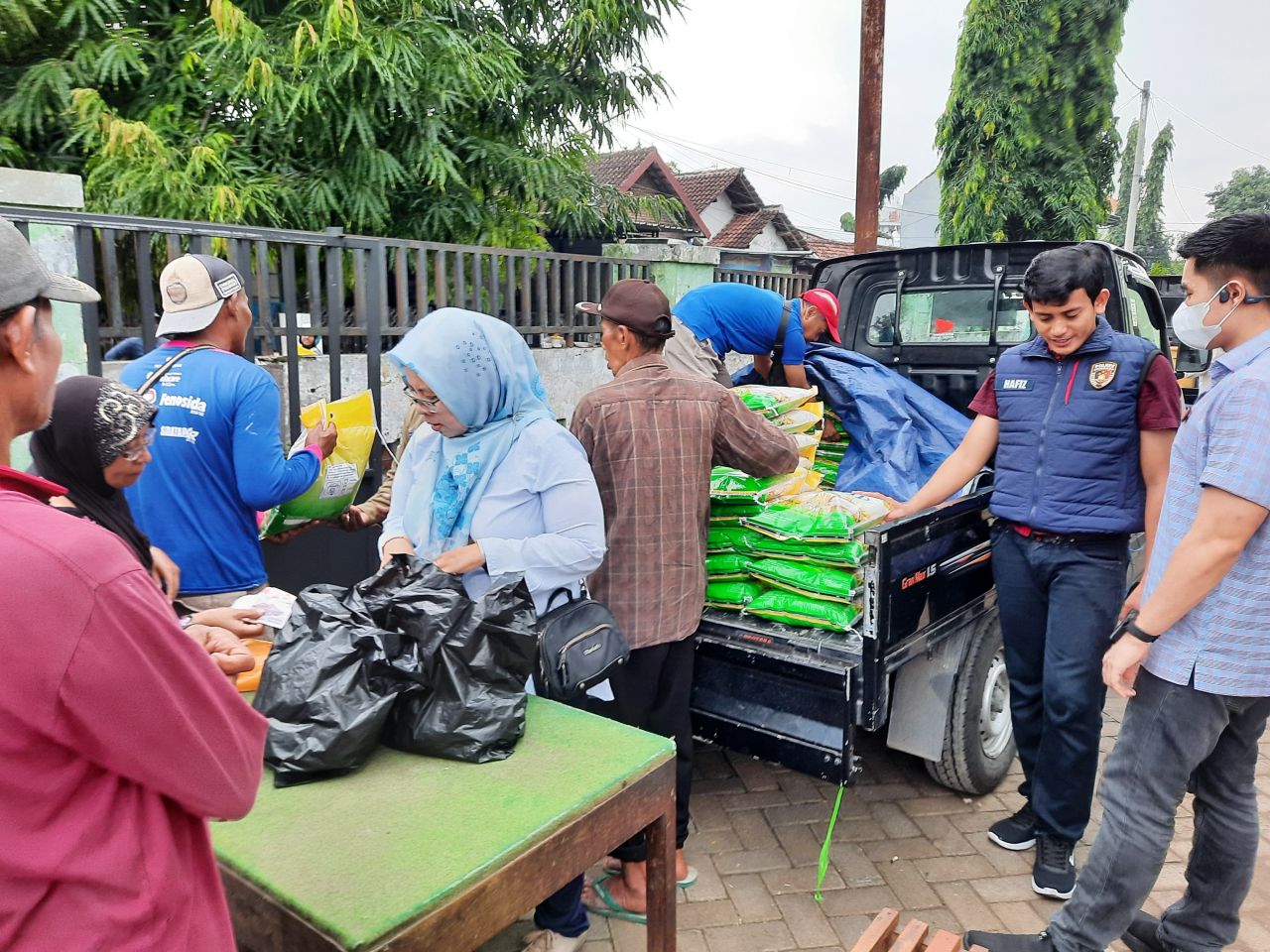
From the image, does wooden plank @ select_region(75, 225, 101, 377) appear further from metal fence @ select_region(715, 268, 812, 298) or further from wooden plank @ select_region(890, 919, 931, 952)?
metal fence @ select_region(715, 268, 812, 298)

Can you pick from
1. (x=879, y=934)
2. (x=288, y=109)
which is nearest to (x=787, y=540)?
(x=879, y=934)

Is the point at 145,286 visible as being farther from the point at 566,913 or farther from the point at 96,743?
the point at 96,743

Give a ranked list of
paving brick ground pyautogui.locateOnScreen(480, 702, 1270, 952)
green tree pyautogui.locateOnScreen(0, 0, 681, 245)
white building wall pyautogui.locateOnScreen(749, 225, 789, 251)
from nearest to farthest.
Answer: paving brick ground pyautogui.locateOnScreen(480, 702, 1270, 952), green tree pyautogui.locateOnScreen(0, 0, 681, 245), white building wall pyautogui.locateOnScreen(749, 225, 789, 251)

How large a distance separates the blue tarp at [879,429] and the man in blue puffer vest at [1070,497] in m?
0.54

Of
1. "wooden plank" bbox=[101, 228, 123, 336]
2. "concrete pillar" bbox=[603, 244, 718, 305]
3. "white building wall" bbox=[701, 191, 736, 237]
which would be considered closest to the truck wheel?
"wooden plank" bbox=[101, 228, 123, 336]

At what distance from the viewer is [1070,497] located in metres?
2.70

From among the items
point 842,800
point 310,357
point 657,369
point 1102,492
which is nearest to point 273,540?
point 310,357

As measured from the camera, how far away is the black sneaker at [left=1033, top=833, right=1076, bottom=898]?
9.21 feet

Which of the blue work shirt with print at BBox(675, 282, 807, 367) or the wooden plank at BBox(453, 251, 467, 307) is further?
the wooden plank at BBox(453, 251, 467, 307)

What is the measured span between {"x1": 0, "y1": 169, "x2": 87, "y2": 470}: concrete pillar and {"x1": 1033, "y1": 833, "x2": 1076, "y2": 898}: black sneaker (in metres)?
3.84

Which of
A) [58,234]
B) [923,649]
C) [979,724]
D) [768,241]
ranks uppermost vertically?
[768,241]

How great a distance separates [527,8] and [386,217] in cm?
249

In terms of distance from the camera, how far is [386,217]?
22.2 feet

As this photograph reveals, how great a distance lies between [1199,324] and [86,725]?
2.52 meters
